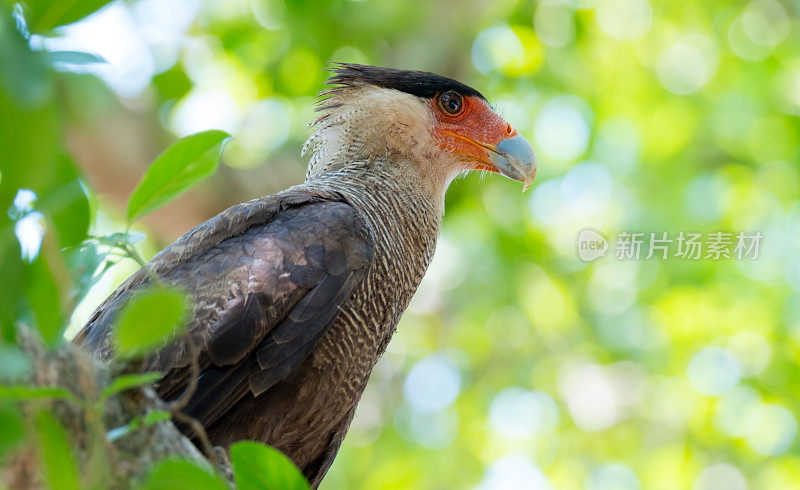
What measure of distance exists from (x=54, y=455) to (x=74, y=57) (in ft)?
1.56

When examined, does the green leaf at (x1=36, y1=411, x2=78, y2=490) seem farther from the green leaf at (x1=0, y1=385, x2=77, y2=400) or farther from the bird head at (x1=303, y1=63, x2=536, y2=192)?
the bird head at (x1=303, y1=63, x2=536, y2=192)

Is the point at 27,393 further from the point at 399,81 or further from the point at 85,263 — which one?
the point at 399,81

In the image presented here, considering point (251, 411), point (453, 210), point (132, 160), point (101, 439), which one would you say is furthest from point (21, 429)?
point (453, 210)

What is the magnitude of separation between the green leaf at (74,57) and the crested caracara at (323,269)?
1.24 m

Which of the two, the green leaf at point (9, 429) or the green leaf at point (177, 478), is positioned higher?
the green leaf at point (9, 429)

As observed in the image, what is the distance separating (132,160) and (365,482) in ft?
12.7

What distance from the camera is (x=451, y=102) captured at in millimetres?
3291

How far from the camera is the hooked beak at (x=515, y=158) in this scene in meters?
3.15

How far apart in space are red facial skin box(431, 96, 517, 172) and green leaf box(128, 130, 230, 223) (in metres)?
2.04

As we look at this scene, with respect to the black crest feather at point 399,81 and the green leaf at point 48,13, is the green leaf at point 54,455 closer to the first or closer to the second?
the green leaf at point 48,13

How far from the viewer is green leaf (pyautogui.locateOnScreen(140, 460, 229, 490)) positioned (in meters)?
0.97

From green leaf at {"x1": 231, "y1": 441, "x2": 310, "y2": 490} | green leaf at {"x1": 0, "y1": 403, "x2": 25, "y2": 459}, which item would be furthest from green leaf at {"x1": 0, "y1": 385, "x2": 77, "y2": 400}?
green leaf at {"x1": 231, "y1": 441, "x2": 310, "y2": 490}

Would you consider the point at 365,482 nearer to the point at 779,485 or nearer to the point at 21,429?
the point at 779,485

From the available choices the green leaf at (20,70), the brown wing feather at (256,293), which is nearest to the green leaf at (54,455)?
the green leaf at (20,70)
